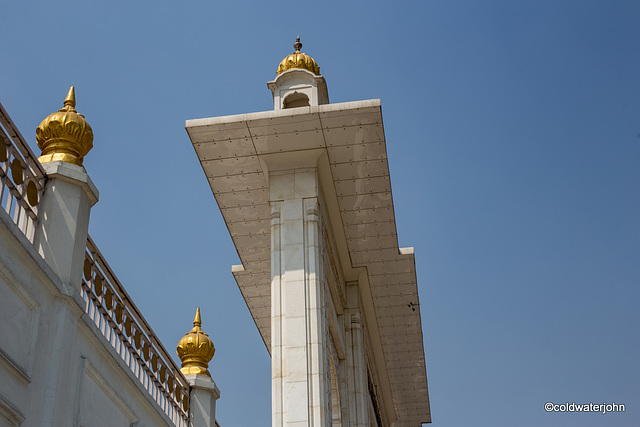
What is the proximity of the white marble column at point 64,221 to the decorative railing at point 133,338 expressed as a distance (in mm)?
512

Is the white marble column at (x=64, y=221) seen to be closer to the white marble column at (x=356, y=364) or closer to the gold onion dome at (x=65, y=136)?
the gold onion dome at (x=65, y=136)

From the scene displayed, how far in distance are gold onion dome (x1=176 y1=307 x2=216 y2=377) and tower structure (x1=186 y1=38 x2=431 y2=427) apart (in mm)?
1915

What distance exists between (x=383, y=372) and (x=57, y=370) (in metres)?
16.9

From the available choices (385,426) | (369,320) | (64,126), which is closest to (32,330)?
(64,126)

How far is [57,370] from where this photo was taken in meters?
5.83

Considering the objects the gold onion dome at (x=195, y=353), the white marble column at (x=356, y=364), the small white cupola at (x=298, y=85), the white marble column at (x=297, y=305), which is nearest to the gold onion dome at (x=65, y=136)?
the gold onion dome at (x=195, y=353)

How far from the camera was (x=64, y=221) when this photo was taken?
6.27m

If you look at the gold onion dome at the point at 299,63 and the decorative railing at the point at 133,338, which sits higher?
the gold onion dome at the point at 299,63

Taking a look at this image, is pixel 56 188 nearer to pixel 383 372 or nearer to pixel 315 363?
pixel 315 363

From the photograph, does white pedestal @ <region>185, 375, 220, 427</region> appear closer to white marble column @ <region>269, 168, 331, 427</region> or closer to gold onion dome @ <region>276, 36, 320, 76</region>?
white marble column @ <region>269, 168, 331, 427</region>

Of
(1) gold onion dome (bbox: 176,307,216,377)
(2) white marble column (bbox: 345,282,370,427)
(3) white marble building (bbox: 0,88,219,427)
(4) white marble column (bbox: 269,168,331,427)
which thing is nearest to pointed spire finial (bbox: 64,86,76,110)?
(3) white marble building (bbox: 0,88,219,427)

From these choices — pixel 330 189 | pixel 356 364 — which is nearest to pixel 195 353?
pixel 330 189

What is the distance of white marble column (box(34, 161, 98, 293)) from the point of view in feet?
20.1

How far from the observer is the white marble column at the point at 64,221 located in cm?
613
